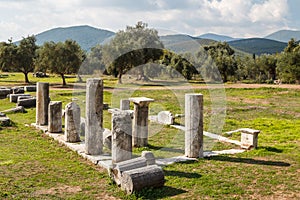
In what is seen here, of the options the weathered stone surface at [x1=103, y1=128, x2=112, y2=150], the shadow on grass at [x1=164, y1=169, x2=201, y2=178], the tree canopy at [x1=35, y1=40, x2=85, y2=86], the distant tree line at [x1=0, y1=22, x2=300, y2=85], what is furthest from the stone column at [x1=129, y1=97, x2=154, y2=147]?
the tree canopy at [x1=35, y1=40, x2=85, y2=86]

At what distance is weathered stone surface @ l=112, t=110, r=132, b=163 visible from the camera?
33.7 ft

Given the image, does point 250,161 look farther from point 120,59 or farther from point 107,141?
point 120,59

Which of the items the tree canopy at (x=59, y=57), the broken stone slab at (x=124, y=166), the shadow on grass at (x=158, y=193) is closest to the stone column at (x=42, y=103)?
the broken stone slab at (x=124, y=166)

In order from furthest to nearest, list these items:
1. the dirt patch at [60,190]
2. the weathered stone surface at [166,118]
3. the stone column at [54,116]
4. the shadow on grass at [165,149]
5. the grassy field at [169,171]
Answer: the weathered stone surface at [166,118]
the stone column at [54,116]
the shadow on grass at [165,149]
the dirt patch at [60,190]
the grassy field at [169,171]

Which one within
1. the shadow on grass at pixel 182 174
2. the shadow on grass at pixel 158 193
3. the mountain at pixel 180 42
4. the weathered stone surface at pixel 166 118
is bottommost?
the shadow on grass at pixel 158 193

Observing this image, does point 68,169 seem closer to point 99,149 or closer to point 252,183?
point 99,149

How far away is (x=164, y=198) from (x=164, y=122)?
10118 millimetres

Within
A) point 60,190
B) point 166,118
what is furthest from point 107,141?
point 166,118

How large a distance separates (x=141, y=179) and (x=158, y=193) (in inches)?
19.7

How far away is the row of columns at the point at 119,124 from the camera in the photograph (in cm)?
1034

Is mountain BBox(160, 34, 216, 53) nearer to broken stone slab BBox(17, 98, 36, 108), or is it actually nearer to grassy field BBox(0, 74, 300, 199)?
grassy field BBox(0, 74, 300, 199)

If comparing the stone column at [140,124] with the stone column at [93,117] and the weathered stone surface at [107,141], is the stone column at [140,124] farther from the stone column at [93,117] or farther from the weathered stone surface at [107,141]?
the stone column at [93,117]

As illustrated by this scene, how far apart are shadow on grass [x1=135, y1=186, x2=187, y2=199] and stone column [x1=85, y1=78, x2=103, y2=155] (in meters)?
3.67

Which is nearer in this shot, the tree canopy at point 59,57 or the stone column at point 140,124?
the stone column at point 140,124
